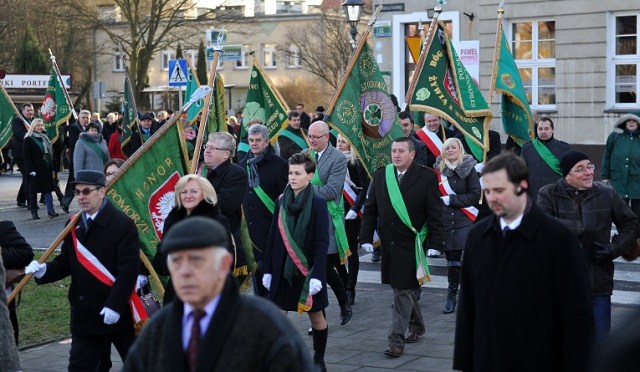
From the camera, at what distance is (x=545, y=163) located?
1230 centimetres

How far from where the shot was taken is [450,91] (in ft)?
42.4

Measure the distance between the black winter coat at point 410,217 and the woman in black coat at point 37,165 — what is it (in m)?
11.5

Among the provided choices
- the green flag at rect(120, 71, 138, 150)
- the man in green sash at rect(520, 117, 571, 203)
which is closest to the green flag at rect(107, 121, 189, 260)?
the man in green sash at rect(520, 117, 571, 203)

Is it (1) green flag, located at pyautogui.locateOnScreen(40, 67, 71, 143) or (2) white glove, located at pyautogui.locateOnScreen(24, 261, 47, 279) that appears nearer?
(2) white glove, located at pyautogui.locateOnScreen(24, 261, 47, 279)

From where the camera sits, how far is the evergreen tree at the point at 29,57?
47781 millimetres

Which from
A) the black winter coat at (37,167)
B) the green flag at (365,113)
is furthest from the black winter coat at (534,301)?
the black winter coat at (37,167)

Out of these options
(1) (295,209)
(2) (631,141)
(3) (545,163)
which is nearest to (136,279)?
(1) (295,209)

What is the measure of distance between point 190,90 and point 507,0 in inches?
541

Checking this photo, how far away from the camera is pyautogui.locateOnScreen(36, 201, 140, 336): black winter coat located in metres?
6.88

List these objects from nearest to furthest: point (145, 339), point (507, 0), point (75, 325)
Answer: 1. point (145, 339)
2. point (75, 325)
3. point (507, 0)

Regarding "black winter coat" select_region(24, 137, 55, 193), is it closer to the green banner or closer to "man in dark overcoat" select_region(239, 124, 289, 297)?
the green banner

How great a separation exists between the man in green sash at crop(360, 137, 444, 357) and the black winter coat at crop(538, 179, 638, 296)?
1.75 meters

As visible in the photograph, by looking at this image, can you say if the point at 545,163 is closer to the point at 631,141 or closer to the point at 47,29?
the point at 631,141

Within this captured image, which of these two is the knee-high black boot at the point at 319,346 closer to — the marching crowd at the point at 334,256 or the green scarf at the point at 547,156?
the marching crowd at the point at 334,256
